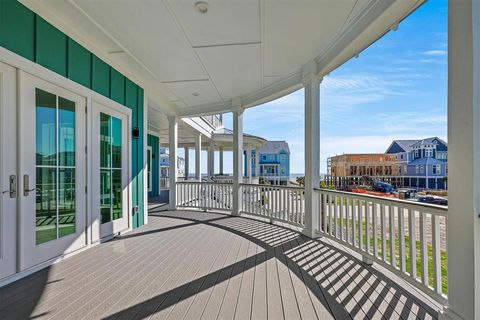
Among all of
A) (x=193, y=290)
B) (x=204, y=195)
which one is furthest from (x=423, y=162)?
(x=204, y=195)

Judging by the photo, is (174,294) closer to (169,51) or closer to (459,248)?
(459,248)

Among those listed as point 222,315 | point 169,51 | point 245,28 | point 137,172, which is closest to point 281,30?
point 245,28

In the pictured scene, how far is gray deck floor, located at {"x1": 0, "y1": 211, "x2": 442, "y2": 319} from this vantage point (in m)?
1.86

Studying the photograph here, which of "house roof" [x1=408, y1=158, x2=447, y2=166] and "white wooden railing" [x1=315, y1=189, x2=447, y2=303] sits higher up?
"house roof" [x1=408, y1=158, x2=447, y2=166]

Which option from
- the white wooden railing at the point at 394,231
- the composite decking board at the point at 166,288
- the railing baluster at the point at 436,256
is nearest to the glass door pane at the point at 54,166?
the composite decking board at the point at 166,288

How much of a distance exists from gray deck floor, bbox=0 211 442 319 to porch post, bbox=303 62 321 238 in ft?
1.33

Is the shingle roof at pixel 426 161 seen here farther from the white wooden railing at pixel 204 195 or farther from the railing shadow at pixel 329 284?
the white wooden railing at pixel 204 195

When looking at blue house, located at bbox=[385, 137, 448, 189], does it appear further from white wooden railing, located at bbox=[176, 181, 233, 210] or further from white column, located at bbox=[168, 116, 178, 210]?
white column, located at bbox=[168, 116, 178, 210]

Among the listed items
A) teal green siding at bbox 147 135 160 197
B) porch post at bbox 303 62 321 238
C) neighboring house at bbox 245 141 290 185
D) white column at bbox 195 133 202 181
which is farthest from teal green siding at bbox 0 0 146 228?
neighboring house at bbox 245 141 290 185

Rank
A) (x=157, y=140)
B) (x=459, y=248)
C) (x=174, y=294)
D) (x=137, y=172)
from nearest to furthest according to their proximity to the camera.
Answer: (x=459, y=248) < (x=174, y=294) < (x=137, y=172) < (x=157, y=140)

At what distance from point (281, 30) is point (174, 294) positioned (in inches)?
120

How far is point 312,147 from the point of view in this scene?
3.83 meters

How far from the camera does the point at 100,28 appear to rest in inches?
112

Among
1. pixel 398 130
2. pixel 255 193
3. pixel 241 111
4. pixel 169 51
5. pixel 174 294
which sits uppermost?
pixel 169 51
